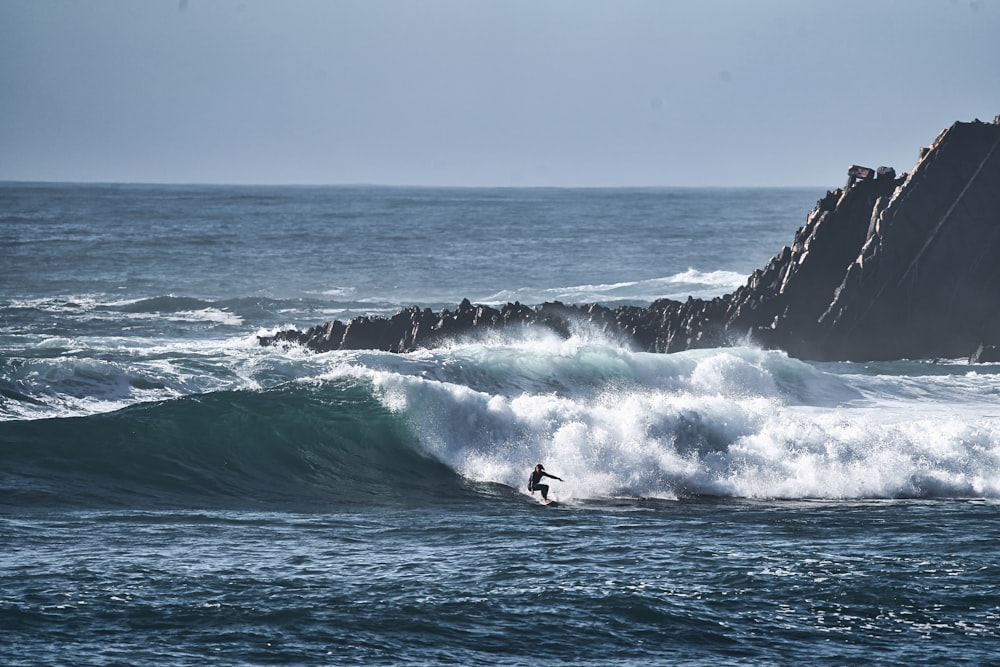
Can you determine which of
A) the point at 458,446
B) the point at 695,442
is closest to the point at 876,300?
Result: the point at 695,442

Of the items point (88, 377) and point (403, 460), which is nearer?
point (403, 460)

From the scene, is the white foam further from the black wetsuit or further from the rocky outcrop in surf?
the rocky outcrop in surf

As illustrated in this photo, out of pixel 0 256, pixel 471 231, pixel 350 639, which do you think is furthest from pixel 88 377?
pixel 471 231

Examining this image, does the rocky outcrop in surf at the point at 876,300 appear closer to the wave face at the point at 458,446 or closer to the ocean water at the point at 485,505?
the ocean water at the point at 485,505

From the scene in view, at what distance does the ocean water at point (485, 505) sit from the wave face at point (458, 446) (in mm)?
77

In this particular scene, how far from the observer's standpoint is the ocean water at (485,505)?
16.9 metres

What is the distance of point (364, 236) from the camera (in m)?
108

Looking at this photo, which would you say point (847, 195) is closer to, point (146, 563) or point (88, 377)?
point (88, 377)

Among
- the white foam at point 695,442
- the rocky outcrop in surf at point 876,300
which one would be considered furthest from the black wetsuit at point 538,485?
the rocky outcrop in surf at point 876,300

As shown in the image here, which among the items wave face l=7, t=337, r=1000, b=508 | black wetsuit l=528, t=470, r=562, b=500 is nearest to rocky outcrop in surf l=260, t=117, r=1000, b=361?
wave face l=7, t=337, r=1000, b=508

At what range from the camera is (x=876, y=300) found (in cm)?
4178

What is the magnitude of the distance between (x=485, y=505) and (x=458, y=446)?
428 cm

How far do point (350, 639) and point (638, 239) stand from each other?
9480 cm

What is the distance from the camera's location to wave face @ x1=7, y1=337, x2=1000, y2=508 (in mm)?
26547
